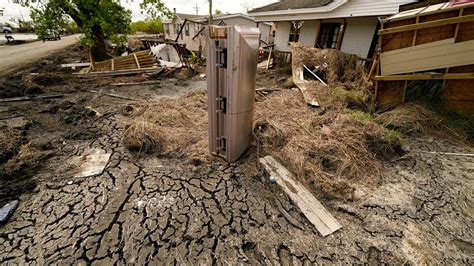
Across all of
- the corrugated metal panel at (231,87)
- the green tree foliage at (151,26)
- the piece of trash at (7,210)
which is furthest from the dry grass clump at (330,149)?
the green tree foliage at (151,26)

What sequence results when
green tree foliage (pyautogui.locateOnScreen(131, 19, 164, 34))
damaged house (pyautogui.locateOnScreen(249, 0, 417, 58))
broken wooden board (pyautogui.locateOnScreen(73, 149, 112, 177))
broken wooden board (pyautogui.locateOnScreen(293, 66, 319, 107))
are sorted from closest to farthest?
broken wooden board (pyautogui.locateOnScreen(73, 149, 112, 177))
broken wooden board (pyautogui.locateOnScreen(293, 66, 319, 107))
damaged house (pyautogui.locateOnScreen(249, 0, 417, 58))
green tree foliage (pyautogui.locateOnScreen(131, 19, 164, 34))

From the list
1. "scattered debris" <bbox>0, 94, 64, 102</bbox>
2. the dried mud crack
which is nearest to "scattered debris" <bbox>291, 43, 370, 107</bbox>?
the dried mud crack

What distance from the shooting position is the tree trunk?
8.80 metres

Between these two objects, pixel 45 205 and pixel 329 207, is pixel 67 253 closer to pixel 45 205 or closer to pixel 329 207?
pixel 45 205

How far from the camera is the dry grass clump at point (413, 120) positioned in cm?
353

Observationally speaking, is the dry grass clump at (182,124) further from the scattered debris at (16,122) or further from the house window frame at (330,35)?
the house window frame at (330,35)

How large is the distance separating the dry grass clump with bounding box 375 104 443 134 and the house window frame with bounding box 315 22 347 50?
6.72m

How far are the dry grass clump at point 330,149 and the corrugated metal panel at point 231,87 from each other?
553 millimetres

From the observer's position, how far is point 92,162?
8.88ft

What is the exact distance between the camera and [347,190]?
228 cm

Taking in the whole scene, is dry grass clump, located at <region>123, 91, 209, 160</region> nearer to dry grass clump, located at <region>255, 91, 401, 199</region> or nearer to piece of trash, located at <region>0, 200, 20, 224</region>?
dry grass clump, located at <region>255, 91, 401, 199</region>

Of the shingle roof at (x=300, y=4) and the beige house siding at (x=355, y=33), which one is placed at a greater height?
the shingle roof at (x=300, y=4)

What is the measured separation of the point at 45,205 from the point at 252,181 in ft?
7.35

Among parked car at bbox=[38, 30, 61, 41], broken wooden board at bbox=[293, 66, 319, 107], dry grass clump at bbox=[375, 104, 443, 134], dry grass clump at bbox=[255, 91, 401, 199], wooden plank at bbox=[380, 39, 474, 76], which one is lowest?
dry grass clump at bbox=[255, 91, 401, 199]
